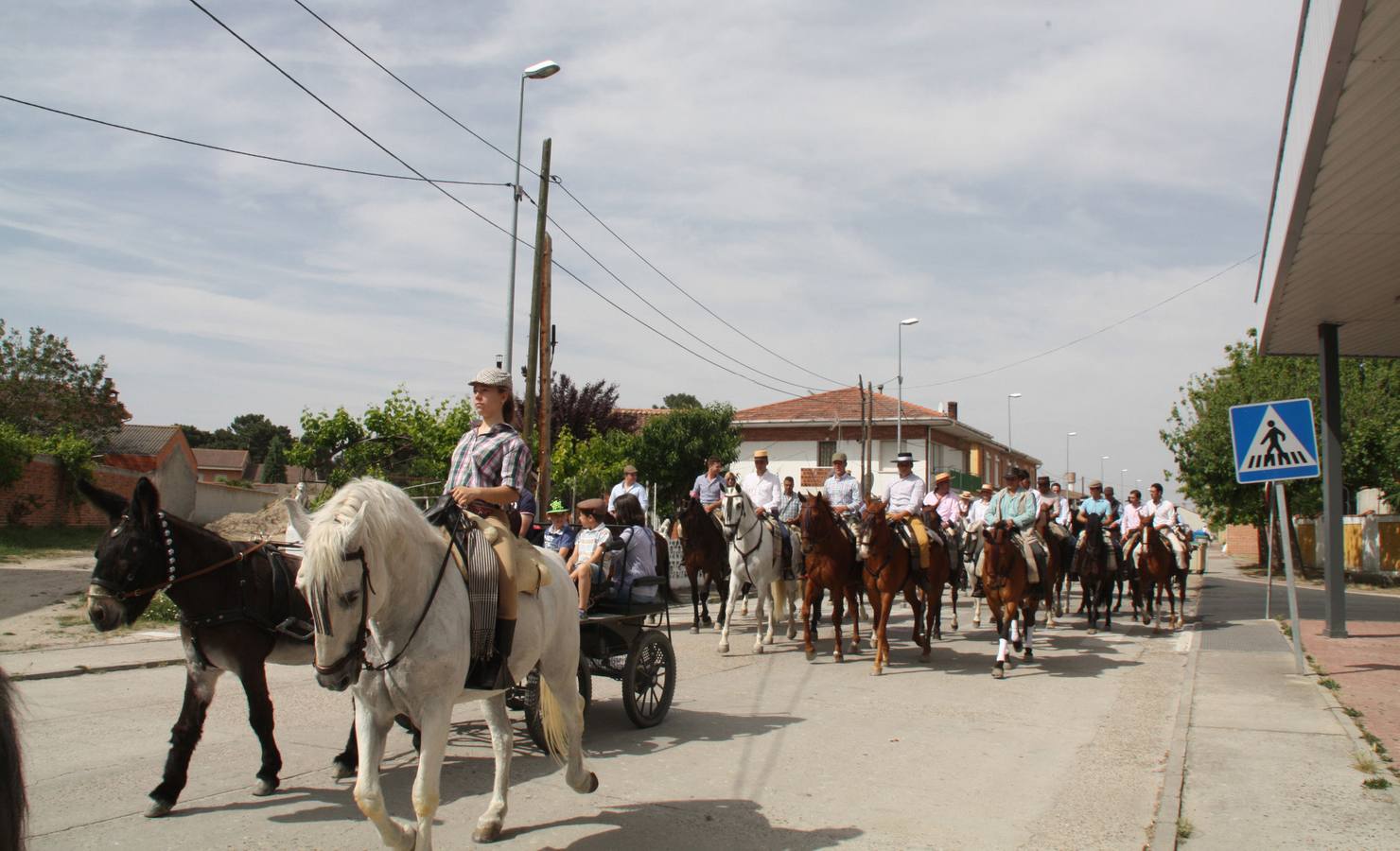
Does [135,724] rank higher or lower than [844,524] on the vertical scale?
lower

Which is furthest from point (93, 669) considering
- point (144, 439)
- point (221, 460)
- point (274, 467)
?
point (274, 467)

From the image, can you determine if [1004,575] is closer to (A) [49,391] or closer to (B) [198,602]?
(B) [198,602]

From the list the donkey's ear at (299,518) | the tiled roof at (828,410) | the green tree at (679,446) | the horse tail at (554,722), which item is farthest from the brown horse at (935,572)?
the tiled roof at (828,410)

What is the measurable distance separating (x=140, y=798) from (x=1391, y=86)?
1003cm

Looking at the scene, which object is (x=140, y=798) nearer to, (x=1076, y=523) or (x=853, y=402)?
(x=1076, y=523)

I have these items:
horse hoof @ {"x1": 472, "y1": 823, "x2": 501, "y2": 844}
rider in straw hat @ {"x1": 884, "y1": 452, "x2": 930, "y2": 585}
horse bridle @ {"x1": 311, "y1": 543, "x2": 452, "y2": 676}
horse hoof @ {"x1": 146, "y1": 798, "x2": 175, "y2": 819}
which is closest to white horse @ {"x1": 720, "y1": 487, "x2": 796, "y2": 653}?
rider in straw hat @ {"x1": 884, "y1": 452, "x2": 930, "y2": 585}

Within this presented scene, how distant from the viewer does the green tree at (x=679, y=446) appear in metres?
41.2

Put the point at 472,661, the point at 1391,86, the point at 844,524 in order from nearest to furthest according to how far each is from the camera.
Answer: the point at 472,661
the point at 1391,86
the point at 844,524

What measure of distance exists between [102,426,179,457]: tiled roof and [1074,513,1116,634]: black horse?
4691cm

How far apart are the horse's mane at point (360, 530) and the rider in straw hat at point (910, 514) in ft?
27.7

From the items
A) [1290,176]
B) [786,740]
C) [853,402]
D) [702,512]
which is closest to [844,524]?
[702,512]

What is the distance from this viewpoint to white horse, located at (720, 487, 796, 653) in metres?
13.3

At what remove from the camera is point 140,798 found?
232 inches

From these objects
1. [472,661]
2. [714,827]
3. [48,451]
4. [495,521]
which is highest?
[48,451]
